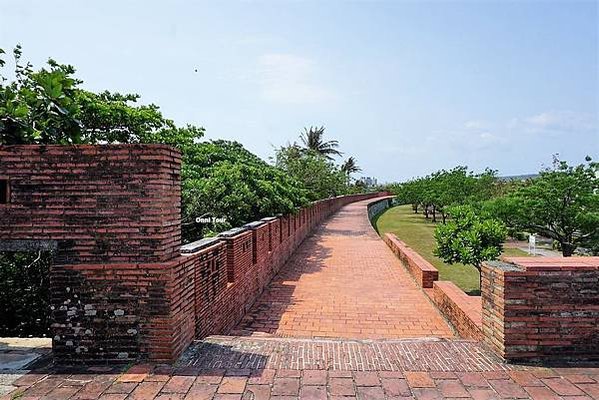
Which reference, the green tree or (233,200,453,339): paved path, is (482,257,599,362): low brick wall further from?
the green tree

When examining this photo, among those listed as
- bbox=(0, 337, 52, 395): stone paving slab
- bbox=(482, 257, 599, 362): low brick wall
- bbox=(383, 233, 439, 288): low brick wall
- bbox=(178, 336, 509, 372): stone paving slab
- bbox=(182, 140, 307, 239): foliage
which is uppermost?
bbox=(182, 140, 307, 239): foliage

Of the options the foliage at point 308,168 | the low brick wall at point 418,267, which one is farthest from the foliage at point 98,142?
the foliage at point 308,168

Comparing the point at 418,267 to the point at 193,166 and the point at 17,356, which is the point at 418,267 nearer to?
the point at 193,166

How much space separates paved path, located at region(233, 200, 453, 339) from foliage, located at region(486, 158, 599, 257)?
2.86 metres

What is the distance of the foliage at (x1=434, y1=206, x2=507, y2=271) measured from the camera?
9078mm

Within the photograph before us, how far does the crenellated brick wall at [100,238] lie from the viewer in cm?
384

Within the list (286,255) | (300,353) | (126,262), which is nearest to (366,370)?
(300,353)

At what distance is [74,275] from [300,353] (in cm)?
204

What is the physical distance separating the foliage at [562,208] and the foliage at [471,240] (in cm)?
121

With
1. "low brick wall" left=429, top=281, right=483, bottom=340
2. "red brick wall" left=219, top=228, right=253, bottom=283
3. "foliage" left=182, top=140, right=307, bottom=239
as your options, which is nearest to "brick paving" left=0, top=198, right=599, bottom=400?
"low brick wall" left=429, top=281, right=483, bottom=340

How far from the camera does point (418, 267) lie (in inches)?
376

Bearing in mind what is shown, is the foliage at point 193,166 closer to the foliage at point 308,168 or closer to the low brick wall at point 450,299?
the low brick wall at point 450,299

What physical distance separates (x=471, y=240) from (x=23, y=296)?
7.73 metres

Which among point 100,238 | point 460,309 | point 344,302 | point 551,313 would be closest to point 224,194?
point 344,302
